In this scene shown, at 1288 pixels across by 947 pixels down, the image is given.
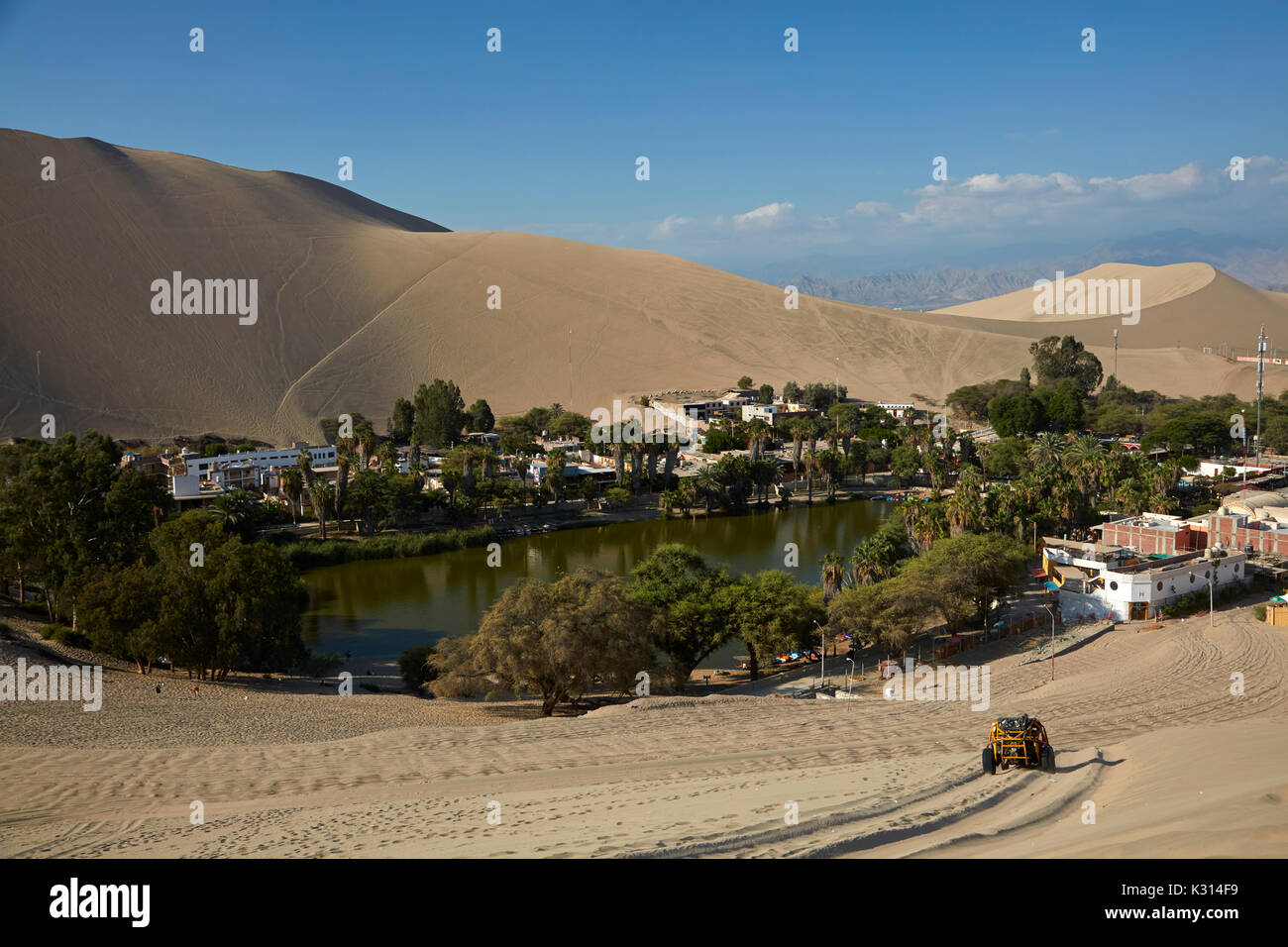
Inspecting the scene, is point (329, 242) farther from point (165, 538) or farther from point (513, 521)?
point (165, 538)

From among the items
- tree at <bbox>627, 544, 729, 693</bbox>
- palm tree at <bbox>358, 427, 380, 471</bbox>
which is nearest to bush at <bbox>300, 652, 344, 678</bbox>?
tree at <bbox>627, 544, 729, 693</bbox>

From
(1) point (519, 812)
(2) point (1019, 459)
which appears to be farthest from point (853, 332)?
(1) point (519, 812)

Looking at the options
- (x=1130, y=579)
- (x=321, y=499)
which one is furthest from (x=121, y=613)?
(x=1130, y=579)

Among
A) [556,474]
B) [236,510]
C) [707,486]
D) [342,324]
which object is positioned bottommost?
[236,510]

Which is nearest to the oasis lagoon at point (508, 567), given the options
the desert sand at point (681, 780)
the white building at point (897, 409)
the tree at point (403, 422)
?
the desert sand at point (681, 780)

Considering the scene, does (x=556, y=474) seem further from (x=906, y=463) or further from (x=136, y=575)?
(x=136, y=575)

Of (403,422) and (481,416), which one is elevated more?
(481,416)

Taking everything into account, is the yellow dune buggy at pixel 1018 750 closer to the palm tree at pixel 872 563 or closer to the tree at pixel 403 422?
the palm tree at pixel 872 563
